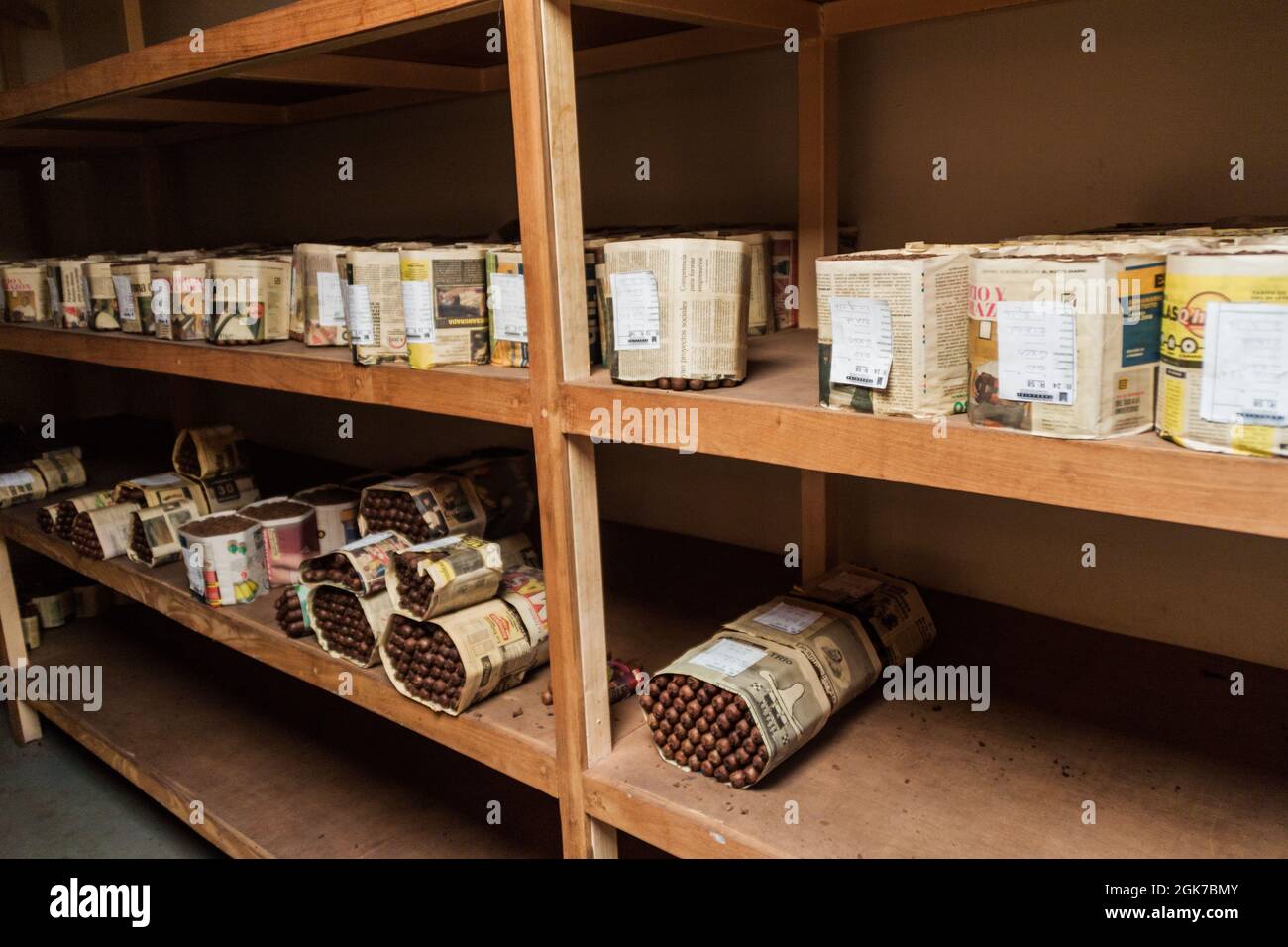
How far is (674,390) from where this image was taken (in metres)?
1.20

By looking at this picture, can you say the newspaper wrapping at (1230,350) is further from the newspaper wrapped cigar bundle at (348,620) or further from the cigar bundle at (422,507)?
the cigar bundle at (422,507)

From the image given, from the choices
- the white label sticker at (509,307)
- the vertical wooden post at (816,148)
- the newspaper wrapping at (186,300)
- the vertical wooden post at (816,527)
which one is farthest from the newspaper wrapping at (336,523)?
the vertical wooden post at (816,148)

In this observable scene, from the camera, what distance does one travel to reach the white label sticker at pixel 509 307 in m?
1.43

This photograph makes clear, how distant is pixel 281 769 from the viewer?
2273mm

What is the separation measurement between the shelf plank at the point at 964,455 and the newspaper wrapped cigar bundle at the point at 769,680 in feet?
1.11

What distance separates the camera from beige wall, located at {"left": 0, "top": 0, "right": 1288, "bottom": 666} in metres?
1.41

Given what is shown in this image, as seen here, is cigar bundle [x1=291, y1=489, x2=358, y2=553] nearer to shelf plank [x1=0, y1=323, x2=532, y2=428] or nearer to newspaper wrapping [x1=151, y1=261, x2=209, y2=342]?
shelf plank [x1=0, y1=323, x2=532, y2=428]

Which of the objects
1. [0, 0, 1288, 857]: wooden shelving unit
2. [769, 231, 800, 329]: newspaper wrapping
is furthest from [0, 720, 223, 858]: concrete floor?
[769, 231, 800, 329]: newspaper wrapping

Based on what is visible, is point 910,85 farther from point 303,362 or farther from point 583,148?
point 303,362

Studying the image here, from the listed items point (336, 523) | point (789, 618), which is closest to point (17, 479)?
point (336, 523)

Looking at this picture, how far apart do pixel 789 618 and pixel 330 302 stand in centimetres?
105

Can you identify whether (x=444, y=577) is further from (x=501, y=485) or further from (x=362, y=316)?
(x=501, y=485)

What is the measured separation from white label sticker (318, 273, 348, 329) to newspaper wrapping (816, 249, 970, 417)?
114 cm
